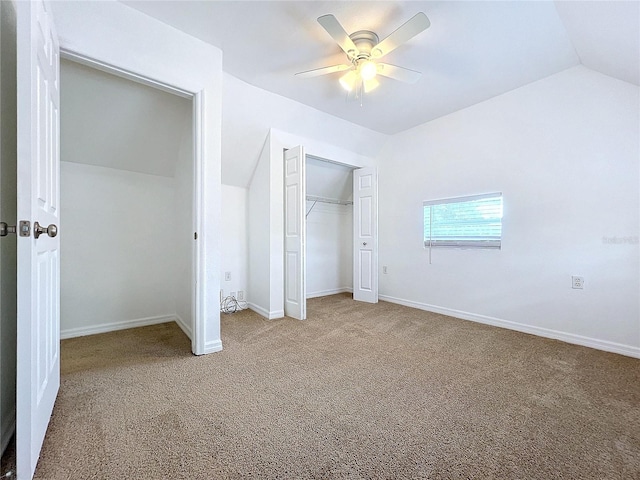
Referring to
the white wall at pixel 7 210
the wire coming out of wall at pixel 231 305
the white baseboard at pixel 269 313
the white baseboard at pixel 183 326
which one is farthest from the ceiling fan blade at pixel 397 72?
the wire coming out of wall at pixel 231 305

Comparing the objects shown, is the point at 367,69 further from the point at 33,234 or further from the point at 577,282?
the point at 577,282

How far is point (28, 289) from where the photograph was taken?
1001mm

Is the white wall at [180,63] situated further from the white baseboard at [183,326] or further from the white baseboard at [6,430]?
the white baseboard at [6,430]

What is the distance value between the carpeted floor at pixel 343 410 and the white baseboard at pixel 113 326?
158mm

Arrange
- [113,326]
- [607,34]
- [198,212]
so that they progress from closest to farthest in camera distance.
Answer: [607,34], [198,212], [113,326]

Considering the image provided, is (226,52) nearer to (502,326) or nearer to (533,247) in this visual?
(533,247)

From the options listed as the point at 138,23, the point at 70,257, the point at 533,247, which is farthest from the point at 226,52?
the point at 533,247

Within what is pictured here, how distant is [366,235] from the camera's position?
4203 mm

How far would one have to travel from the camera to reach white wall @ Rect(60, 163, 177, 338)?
8.73ft

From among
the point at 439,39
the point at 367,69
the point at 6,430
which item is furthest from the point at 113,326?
the point at 439,39

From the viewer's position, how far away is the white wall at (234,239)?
3615mm

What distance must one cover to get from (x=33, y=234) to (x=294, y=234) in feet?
7.81

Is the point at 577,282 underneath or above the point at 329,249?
underneath

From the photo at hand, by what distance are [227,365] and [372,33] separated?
8.78 feet
